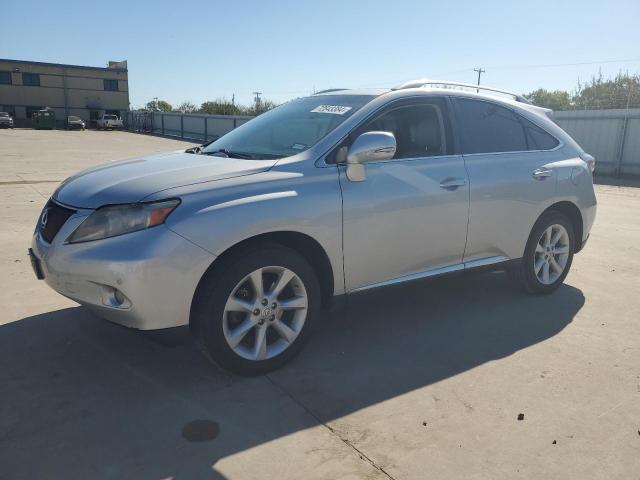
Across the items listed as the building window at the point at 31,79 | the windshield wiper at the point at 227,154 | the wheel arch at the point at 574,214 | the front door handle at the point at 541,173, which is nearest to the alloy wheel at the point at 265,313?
the windshield wiper at the point at 227,154

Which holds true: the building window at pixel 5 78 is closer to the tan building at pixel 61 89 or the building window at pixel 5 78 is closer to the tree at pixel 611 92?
the tan building at pixel 61 89

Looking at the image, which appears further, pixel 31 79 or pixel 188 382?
pixel 31 79

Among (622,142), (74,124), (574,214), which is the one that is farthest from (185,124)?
(574,214)

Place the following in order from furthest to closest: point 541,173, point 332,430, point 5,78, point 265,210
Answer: point 5,78 → point 541,173 → point 265,210 → point 332,430

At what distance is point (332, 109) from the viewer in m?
3.87

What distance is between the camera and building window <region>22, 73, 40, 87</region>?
56281 millimetres

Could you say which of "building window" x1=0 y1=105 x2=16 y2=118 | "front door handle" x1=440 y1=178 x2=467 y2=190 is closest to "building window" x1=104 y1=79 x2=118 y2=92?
"building window" x1=0 y1=105 x2=16 y2=118

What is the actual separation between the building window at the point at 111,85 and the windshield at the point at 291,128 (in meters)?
64.2

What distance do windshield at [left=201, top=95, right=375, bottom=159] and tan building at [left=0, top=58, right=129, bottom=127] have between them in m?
55.6

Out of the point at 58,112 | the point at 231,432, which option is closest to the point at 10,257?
the point at 231,432

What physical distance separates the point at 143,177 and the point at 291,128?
3.90ft

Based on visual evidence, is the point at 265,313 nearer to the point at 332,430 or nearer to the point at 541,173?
the point at 332,430

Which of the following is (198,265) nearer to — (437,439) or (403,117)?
(437,439)

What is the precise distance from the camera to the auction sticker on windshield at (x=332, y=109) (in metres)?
3.77
